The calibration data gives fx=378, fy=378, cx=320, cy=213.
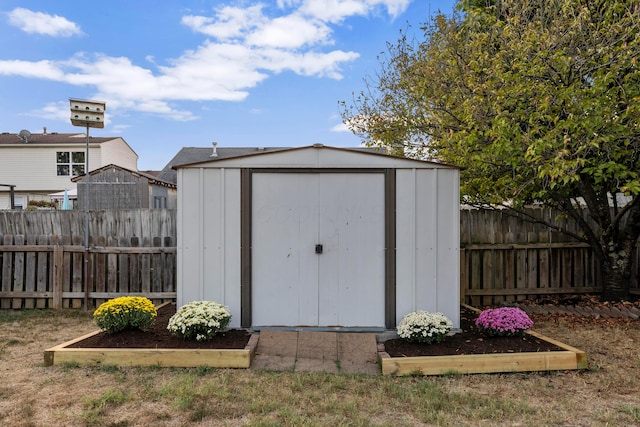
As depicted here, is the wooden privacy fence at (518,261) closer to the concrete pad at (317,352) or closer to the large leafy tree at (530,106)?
the large leafy tree at (530,106)

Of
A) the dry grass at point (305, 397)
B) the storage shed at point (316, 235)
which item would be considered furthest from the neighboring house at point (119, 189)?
the dry grass at point (305, 397)

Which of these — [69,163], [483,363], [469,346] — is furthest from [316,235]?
[69,163]

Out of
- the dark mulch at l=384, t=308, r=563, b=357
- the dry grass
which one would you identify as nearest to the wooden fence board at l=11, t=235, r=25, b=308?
the dry grass

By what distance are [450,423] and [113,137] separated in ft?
79.1

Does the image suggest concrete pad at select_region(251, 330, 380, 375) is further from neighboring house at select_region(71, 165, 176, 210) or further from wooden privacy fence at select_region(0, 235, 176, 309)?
neighboring house at select_region(71, 165, 176, 210)

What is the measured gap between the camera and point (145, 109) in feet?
48.9

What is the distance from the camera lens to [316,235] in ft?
15.3

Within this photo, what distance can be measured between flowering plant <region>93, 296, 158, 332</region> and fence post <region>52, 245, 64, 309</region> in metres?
2.76

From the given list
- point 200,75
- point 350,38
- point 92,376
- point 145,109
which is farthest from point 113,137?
point 92,376

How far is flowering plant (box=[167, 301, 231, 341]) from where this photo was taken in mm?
4012

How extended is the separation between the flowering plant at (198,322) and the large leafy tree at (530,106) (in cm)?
370

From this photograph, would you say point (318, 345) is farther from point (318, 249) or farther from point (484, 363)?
point (484, 363)

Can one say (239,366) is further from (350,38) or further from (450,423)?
(350,38)

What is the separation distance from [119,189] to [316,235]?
10.9 meters
